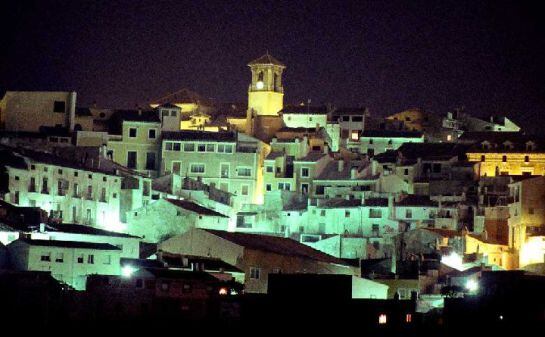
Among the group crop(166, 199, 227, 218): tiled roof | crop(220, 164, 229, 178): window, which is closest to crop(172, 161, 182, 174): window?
crop(220, 164, 229, 178): window

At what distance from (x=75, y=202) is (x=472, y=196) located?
18.0 metres

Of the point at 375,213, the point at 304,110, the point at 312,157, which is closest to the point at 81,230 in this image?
the point at 375,213

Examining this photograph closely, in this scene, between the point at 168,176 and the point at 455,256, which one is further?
the point at 168,176

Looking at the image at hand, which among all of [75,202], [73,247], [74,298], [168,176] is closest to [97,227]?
[75,202]

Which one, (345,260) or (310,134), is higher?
(310,134)

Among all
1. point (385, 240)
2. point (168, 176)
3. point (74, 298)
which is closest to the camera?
point (74, 298)

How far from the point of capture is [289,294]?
57.0 metres

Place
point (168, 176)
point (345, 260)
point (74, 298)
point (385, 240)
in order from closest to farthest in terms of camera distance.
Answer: point (74, 298)
point (345, 260)
point (385, 240)
point (168, 176)

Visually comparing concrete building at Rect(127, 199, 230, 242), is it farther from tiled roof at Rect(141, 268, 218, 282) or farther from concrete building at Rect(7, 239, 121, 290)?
tiled roof at Rect(141, 268, 218, 282)

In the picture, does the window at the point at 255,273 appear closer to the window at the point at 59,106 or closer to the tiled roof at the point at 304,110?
the window at the point at 59,106

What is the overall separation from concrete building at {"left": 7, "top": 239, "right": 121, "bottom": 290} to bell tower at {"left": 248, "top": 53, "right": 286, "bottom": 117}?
1339 inches

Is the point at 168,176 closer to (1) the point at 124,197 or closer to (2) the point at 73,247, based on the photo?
(1) the point at 124,197

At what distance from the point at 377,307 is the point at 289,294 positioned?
3.05m

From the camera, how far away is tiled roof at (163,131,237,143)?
80.6 meters
